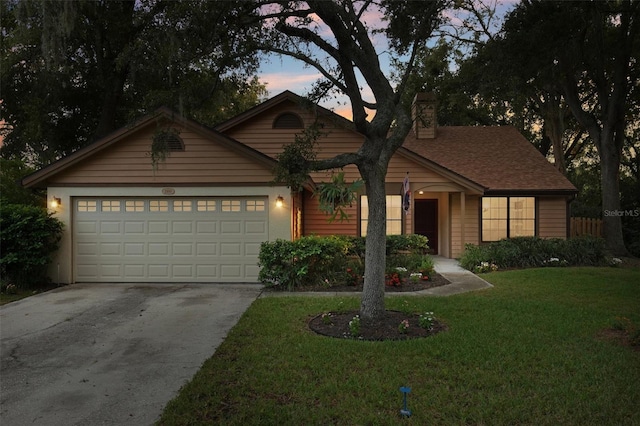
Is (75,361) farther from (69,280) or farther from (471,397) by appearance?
(69,280)

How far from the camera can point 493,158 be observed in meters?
18.3

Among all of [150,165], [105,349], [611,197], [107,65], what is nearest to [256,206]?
[150,165]

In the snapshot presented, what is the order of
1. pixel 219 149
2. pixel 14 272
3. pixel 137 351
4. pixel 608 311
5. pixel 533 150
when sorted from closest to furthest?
pixel 137 351 → pixel 608 311 → pixel 14 272 → pixel 219 149 → pixel 533 150

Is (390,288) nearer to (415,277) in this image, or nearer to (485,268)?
(415,277)

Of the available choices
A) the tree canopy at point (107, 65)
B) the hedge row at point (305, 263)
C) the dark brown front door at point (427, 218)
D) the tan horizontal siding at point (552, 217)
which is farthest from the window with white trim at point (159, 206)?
the tan horizontal siding at point (552, 217)

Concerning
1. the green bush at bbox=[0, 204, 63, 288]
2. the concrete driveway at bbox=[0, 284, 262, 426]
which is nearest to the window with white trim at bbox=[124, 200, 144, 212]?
the green bush at bbox=[0, 204, 63, 288]

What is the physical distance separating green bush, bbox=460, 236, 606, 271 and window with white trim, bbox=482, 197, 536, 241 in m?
2.19

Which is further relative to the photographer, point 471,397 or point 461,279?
point 461,279

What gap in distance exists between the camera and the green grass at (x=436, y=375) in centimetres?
411

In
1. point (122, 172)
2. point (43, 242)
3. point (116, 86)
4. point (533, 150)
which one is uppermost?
point (116, 86)

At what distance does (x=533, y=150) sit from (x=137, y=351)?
56.9 feet

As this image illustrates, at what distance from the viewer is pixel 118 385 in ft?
16.3

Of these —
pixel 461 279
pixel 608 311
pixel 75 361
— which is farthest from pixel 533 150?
pixel 75 361

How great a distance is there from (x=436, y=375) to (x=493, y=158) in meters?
14.9
